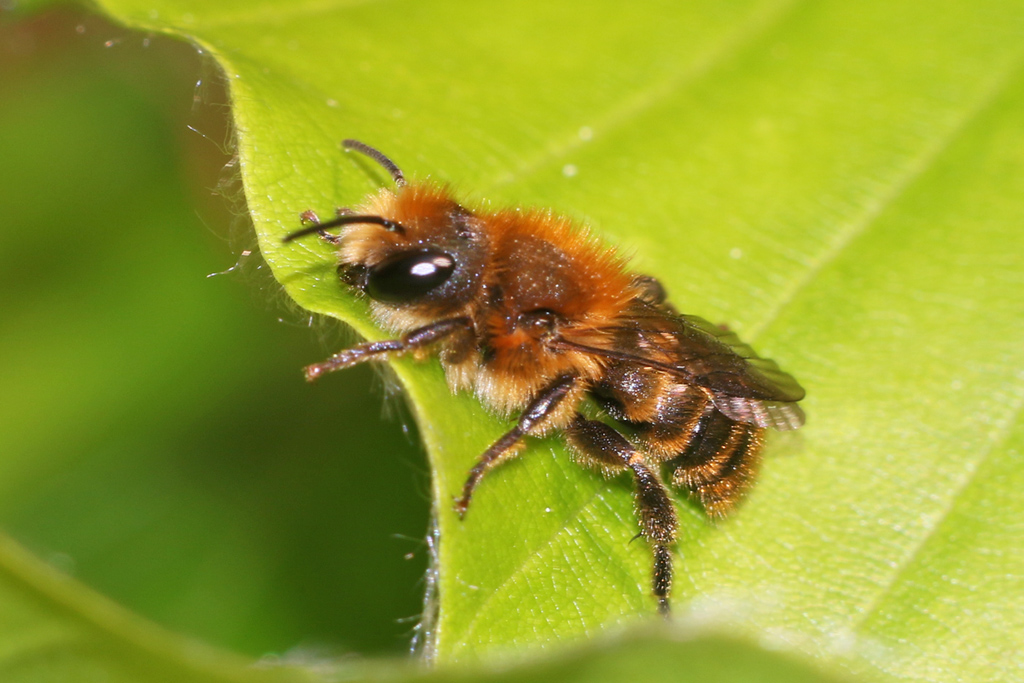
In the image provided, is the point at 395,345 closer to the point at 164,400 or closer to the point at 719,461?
the point at 719,461

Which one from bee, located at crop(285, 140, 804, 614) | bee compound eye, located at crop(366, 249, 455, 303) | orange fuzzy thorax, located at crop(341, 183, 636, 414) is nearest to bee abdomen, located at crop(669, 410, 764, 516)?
bee, located at crop(285, 140, 804, 614)

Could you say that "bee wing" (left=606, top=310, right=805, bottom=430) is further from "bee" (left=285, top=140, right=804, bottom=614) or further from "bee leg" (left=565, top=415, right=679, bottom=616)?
"bee leg" (left=565, top=415, right=679, bottom=616)

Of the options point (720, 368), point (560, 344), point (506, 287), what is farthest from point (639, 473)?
point (506, 287)

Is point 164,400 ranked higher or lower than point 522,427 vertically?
lower

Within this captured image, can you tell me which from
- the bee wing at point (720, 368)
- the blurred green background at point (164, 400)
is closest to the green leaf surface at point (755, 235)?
the bee wing at point (720, 368)

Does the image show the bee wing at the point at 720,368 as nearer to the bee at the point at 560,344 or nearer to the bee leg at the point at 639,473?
the bee at the point at 560,344

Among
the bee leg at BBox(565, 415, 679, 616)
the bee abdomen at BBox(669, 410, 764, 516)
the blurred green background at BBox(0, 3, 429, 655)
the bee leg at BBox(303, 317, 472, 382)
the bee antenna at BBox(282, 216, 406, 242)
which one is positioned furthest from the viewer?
the blurred green background at BBox(0, 3, 429, 655)
